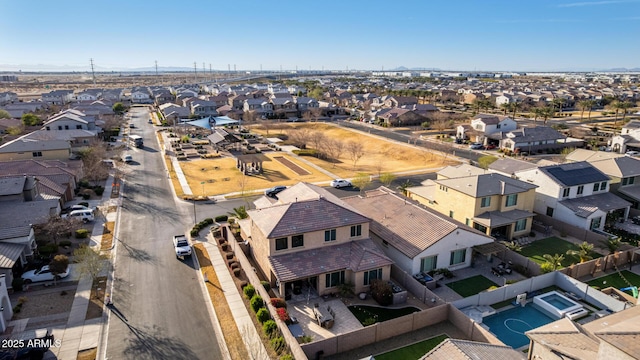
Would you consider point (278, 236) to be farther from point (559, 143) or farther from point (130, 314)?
point (559, 143)

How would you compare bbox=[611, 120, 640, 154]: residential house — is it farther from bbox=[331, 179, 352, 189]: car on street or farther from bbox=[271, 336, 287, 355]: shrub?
bbox=[271, 336, 287, 355]: shrub

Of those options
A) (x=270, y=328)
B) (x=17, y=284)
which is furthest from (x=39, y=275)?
(x=270, y=328)

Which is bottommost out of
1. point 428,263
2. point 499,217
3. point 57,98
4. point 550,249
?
point 550,249

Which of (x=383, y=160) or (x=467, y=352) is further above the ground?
(x=467, y=352)

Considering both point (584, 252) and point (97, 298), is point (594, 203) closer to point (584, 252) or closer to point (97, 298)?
point (584, 252)

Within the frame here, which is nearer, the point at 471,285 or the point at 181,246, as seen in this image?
the point at 471,285

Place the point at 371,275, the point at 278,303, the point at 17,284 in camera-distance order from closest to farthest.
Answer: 1. the point at 278,303
2. the point at 17,284
3. the point at 371,275

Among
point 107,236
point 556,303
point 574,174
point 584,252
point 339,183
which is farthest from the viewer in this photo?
point 339,183

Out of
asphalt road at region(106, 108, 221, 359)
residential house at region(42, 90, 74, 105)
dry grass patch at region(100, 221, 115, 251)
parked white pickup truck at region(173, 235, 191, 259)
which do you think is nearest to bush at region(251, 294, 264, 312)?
asphalt road at region(106, 108, 221, 359)
